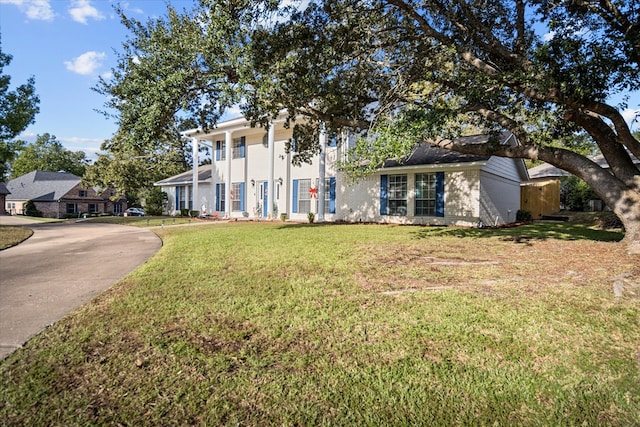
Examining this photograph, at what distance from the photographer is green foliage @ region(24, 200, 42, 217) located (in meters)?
41.6

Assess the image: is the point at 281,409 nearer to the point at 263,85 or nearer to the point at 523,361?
the point at 523,361

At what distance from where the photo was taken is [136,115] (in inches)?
315

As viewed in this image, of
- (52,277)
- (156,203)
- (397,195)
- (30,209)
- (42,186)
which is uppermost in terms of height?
(42,186)

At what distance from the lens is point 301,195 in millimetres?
19328

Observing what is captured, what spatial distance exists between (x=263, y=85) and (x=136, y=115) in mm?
3169

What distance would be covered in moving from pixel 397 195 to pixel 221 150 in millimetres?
12965

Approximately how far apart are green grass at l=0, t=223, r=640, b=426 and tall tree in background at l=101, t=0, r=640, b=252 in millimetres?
3313

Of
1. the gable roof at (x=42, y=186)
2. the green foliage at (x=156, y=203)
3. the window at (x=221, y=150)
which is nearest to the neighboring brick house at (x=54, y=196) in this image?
the gable roof at (x=42, y=186)

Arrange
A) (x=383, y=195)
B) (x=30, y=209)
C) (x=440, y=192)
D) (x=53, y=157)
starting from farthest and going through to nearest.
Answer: (x=53, y=157) < (x=30, y=209) < (x=383, y=195) < (x=440, y=192)

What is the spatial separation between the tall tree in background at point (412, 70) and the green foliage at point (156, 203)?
1865cm

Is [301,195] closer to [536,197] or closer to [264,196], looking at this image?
[264,196]

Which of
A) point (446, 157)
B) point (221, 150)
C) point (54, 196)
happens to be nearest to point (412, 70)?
point (446, 157)

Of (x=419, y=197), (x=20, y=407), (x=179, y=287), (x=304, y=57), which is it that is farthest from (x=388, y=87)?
(x=20, y=407)

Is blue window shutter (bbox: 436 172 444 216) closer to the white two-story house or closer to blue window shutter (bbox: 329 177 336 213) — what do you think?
the white two-story house
